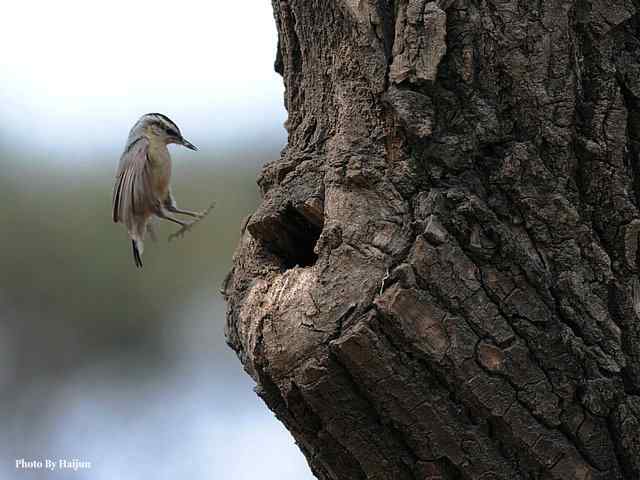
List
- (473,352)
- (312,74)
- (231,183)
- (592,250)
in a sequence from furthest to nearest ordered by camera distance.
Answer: (231,183) < (312,74) < (592,250) < (473,352)

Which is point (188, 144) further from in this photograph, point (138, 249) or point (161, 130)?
point (138, 249)

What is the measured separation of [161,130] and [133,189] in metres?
0.26

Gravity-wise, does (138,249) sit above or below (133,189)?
below

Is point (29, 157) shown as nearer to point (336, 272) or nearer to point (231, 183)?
point (231, 183)

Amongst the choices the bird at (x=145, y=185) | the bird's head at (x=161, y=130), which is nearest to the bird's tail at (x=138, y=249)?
the bird at (x=145, y=185)

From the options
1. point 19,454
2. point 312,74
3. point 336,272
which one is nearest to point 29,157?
point 19,454

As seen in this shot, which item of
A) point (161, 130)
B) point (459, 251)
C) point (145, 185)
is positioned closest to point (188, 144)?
point (161, 130)

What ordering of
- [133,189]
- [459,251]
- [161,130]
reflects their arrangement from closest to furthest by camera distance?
1. [459,251]
2. [133,189]
3. [161,130]

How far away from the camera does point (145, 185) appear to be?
8.95 ft

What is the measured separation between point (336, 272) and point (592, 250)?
1.47ft

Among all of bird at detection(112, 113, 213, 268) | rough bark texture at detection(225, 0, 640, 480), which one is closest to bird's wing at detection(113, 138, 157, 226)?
bird at detection(112, 113, 213, 268)

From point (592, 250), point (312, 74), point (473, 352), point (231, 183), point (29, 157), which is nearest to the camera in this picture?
point (473, 352)

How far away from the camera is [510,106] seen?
1.66 metres

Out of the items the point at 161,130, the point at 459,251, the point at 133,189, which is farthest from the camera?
the point at 161,130
